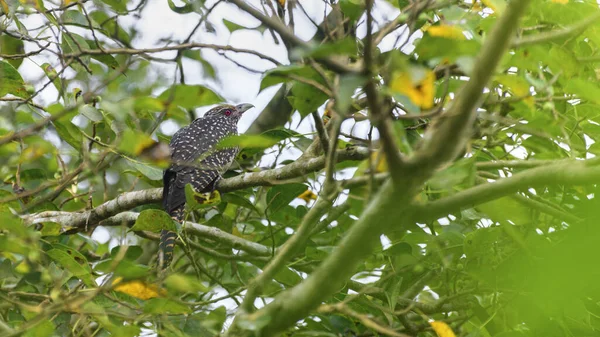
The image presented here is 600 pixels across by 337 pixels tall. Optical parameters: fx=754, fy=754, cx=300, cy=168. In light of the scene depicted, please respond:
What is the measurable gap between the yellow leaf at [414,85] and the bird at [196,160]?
206cm

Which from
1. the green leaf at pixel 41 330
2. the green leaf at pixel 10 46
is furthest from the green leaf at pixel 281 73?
the green leaf at pixel 10 46

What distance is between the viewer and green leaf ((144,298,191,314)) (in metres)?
2.23

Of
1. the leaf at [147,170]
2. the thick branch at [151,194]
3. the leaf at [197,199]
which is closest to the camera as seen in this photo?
the leaf at [197,199]

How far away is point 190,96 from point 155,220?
1307 millimetres

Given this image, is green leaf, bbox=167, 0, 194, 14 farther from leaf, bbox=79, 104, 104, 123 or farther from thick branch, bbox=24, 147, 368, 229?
thick branch, bbox=24, 147, 368, 229

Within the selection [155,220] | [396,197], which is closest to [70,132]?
[155,220]

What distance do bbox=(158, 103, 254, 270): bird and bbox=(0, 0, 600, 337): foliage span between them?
169 millimetres

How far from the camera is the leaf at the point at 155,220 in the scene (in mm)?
2943

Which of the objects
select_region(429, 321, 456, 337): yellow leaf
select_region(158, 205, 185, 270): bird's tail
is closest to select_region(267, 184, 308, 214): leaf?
select_region(158, 205, 185, 270): bird's tail

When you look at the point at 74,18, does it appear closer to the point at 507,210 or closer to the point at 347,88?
the point at 507,210

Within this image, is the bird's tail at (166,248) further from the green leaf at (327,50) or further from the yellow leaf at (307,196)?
the green leaf at (327,50)

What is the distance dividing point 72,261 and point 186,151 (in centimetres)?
281

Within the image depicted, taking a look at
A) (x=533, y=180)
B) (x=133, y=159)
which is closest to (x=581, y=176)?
(x=533, y=180)

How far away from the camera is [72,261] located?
281 centimetres
